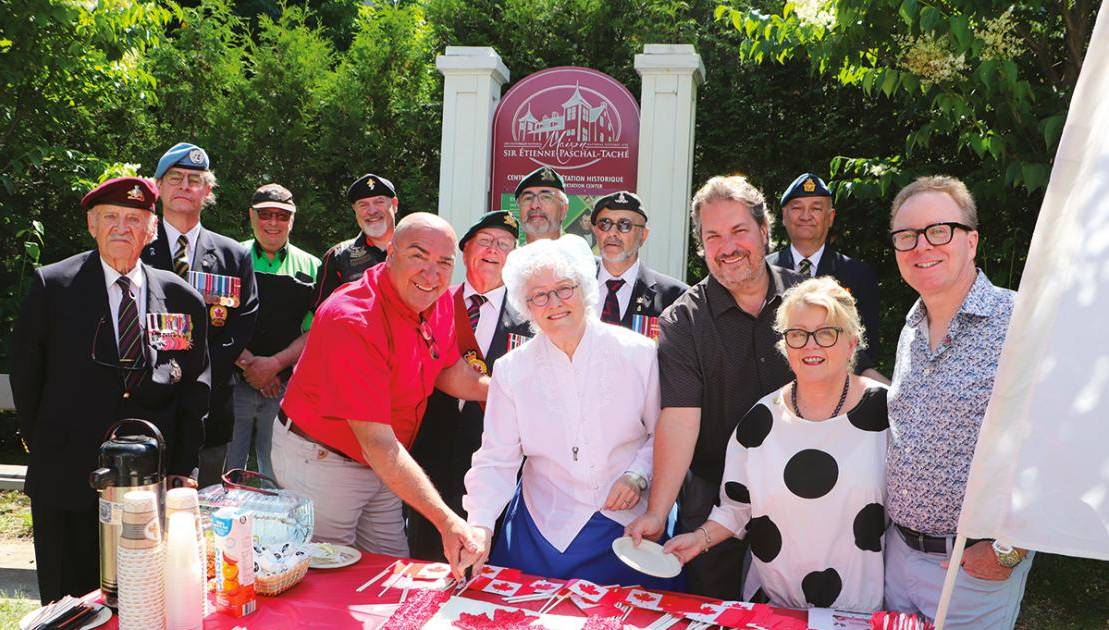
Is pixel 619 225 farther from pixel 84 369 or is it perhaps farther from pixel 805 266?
pixel 84 369

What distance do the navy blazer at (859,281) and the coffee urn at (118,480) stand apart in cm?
300

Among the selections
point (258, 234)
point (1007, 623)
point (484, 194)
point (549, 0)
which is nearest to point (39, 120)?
point (258, 234)

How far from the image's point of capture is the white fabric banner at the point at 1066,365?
1.06m

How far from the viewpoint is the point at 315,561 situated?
2277mm

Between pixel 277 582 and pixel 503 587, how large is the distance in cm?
57

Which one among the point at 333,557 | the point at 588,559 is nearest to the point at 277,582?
the point at 333,557

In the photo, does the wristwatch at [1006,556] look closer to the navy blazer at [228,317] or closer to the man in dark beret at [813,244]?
the man in dark beret at [813,244]

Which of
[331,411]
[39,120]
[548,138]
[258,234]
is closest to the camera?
[331,411]

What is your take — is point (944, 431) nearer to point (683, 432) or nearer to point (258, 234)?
point (683, 432)

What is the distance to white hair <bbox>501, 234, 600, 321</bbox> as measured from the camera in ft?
7.82

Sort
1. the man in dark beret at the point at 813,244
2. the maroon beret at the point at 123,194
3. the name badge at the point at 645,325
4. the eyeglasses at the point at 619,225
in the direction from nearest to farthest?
the maroon beret at the point at 123,194 < the name badge at the point at 645,325 < the eyeglasses at the point at 619,225 < the man in dark beret at the point at 813,244

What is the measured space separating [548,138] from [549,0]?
9.76 ft

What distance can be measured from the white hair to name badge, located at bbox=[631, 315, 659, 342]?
1243 millimetres

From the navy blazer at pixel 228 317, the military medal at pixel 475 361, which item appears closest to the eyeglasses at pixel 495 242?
the military medal at pixel 475 361
